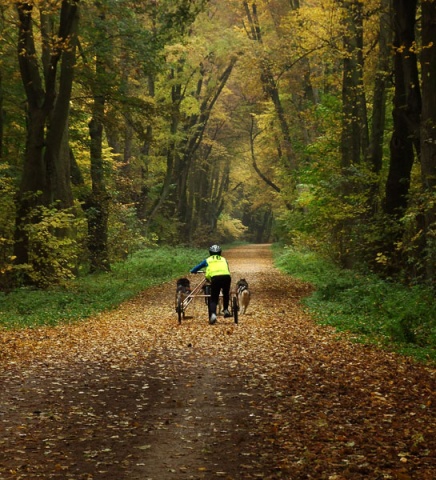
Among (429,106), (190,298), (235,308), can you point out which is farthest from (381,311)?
(429,106)

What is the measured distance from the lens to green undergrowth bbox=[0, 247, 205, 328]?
16.7 meters

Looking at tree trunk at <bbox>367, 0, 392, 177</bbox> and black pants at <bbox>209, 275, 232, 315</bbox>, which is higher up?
tree trunk at <bbox>367, 0, 392, 177</bbox>

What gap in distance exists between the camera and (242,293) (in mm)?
16859

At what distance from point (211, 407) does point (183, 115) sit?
2200 centimetres

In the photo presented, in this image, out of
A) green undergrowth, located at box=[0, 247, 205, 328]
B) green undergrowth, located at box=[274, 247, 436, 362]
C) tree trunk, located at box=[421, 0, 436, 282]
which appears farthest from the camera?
green undergrowth, located at box=[0, 247, 205, 328]

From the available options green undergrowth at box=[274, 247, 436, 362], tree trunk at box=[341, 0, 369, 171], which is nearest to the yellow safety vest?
green undergrowth at box=[274, 247, 436, 362]

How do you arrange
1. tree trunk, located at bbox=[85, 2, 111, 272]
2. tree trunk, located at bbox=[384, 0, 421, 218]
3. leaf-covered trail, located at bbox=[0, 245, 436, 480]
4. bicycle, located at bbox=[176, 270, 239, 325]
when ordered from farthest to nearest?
1. tree trunk, located at bbox=[85, 2, 111, 272]
2. tree trunk, located at bbox=[384, 0, 421, 218]
3. bicycle, located at bbox=[176, 270, 239, 325]
4. leaf-covered trail, located at bbox=[0, 245, 436, 480]

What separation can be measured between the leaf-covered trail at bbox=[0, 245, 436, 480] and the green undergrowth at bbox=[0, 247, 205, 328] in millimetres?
2178

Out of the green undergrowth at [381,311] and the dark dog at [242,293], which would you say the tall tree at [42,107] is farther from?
the green undergrowth at [381,311]

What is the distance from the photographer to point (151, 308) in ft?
63.2

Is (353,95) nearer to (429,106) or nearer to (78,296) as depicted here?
(429,106)

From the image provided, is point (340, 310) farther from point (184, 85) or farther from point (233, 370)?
point (184, 85)

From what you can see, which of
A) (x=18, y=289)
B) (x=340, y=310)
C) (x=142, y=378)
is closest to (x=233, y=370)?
(x=142, y=378)

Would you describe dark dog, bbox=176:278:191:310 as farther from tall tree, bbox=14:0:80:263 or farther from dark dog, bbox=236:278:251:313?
tall tree, bbox=14:0:80:263
